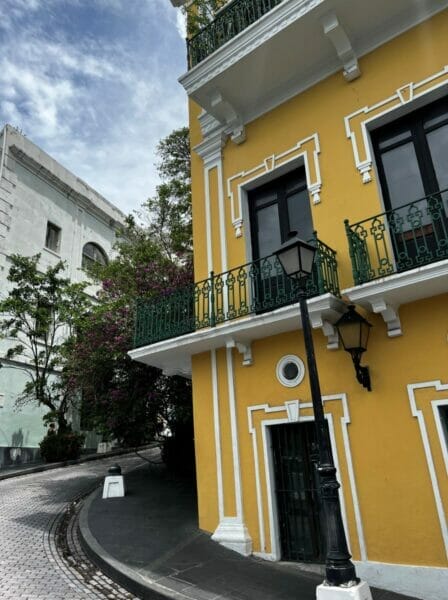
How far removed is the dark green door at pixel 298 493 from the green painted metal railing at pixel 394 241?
2.46m

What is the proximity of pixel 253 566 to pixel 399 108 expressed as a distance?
22.8 ft

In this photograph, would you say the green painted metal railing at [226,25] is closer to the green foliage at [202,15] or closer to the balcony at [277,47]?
the balcony at [277,47]

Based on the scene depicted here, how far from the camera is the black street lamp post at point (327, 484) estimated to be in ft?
13.0

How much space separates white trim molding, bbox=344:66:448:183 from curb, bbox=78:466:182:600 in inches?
241

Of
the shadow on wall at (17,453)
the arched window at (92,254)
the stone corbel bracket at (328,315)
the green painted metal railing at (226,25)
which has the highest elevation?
the arched window at (92,254)

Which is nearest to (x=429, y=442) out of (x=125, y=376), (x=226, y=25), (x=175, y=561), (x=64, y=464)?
(x=175, y=561)

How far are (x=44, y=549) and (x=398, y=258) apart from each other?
6995 mm

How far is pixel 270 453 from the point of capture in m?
6.57

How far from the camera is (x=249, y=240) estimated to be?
26.3 ft

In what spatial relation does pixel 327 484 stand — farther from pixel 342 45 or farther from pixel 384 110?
pixel 342 45

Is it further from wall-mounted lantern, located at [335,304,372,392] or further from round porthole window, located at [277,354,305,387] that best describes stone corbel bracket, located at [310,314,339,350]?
round porthole window, located at [277,354,305,387]

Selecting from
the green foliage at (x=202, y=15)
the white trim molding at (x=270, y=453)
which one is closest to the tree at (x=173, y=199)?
the green foliage at (x=202, y=15)

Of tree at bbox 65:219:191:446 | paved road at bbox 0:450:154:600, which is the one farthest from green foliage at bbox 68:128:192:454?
paved road at bbox 0:450:154:600

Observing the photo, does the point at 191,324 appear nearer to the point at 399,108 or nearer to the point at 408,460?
the point at 408,460
